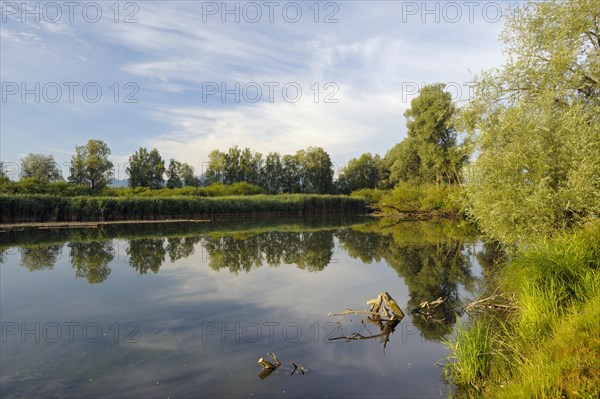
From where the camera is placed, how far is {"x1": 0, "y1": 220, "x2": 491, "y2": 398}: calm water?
6453 millimetres

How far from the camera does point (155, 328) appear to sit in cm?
916

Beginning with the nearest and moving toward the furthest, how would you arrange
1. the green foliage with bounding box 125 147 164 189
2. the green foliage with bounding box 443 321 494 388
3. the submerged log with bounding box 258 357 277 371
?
the green foliage with bounding box 443 321 494 388 → the submerged log with bounding box 258 357 277 371 → the green foliage with bounding box 125 147 164 189

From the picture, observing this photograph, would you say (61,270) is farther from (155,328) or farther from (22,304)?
(155,328)

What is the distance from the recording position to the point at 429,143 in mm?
44219

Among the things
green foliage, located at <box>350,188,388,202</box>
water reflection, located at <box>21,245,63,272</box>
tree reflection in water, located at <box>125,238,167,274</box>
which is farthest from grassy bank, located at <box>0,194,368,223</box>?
water reflection, located at <box>21,245,63,272</box>

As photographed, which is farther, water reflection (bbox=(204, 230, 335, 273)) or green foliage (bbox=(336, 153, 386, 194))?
green foliage (bbox=(336, 153, 386, 194))

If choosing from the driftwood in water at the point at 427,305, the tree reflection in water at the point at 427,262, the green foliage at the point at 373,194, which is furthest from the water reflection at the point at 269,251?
the green foliage at the point at 373,194

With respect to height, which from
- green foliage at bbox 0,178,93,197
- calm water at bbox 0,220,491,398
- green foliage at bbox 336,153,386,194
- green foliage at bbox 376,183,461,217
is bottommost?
calm water at bbox 0,220,491,398

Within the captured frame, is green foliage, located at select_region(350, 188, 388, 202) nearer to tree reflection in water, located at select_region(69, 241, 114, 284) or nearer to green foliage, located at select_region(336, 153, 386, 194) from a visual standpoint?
green foliage, located at select_region(336, 153, 386, 194)

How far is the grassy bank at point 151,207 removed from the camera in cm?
3506

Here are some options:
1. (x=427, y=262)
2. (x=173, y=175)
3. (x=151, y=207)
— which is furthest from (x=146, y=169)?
(x=427, y=262)

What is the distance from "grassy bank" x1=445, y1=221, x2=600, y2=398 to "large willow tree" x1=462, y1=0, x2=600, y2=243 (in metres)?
1.44

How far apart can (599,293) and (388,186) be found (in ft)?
219

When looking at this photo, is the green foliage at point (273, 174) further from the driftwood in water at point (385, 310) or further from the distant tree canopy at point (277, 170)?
the driftwood in water at point (385, 310)
